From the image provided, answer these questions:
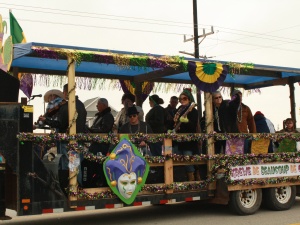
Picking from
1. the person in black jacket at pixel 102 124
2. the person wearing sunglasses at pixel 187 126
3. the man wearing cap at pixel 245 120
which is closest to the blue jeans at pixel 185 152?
the person wearing sunglasses at pixel 187 126

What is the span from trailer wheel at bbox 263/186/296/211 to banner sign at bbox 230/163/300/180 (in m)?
0.31

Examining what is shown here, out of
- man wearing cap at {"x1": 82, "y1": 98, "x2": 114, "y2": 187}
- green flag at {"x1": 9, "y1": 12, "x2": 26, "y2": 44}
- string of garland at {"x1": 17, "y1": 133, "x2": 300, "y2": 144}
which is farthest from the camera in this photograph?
green flag at {"x1": 9, "y1": 12, "x2": 26, "y2": 44}

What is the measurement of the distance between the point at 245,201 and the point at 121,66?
11.5ft

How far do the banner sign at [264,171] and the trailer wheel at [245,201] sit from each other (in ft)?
1.02

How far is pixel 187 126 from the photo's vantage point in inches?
328

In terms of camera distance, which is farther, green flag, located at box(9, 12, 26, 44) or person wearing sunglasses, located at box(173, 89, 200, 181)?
green flag, located at box(9, 12, 26, 44)

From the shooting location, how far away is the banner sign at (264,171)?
26.8 feet

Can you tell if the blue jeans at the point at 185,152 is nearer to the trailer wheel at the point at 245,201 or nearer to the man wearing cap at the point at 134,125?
the man wearing cap at the point at 134,125

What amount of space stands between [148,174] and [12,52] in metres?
2.99

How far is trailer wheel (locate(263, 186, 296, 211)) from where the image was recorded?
8.67m

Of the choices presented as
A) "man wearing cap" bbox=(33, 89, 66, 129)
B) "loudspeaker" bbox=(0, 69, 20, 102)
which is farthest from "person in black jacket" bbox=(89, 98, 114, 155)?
"loudspeaker" bbox=(0, 69, 20, 102)

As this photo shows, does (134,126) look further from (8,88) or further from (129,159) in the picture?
(8,88)

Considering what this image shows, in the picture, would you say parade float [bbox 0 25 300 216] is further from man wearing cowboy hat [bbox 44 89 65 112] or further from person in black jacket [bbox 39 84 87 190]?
man wearing cowboy hat [bbox 44 89 65 112]

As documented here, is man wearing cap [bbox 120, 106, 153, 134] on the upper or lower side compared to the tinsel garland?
upper
